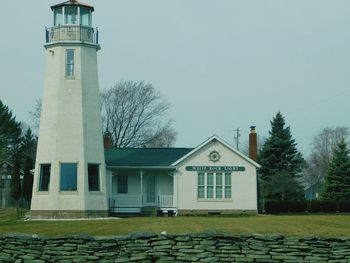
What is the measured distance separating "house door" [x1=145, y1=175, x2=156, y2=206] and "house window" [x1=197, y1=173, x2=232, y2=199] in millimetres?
2914

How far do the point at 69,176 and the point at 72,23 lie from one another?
8202mm

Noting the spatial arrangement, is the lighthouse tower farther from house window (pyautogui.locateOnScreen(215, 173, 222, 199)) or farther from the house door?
house window (pyautogui.locateOnScreen(215, 173, 222, 199))

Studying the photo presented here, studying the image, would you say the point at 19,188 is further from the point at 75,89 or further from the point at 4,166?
the point at 4,166

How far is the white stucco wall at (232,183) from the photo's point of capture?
1590 inches

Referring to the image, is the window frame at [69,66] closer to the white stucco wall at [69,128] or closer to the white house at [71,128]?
the white house at [71,128]

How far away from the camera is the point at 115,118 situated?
62.7 meters

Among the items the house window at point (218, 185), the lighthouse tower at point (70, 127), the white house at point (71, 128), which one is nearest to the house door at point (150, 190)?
the white house at point (71, 128)

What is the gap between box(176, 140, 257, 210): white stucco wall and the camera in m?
40.4

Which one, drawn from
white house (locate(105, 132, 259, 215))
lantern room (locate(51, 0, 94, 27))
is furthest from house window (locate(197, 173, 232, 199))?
lantern room (locate(51, 0, 94, 27))

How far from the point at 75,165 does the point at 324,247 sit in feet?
71.6

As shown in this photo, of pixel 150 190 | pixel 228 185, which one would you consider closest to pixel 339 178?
pixel 228 185

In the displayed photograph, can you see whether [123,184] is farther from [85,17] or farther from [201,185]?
[85,17]

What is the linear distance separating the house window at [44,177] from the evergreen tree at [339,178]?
948 inches

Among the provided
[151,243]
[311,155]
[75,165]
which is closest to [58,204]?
[75,165]
